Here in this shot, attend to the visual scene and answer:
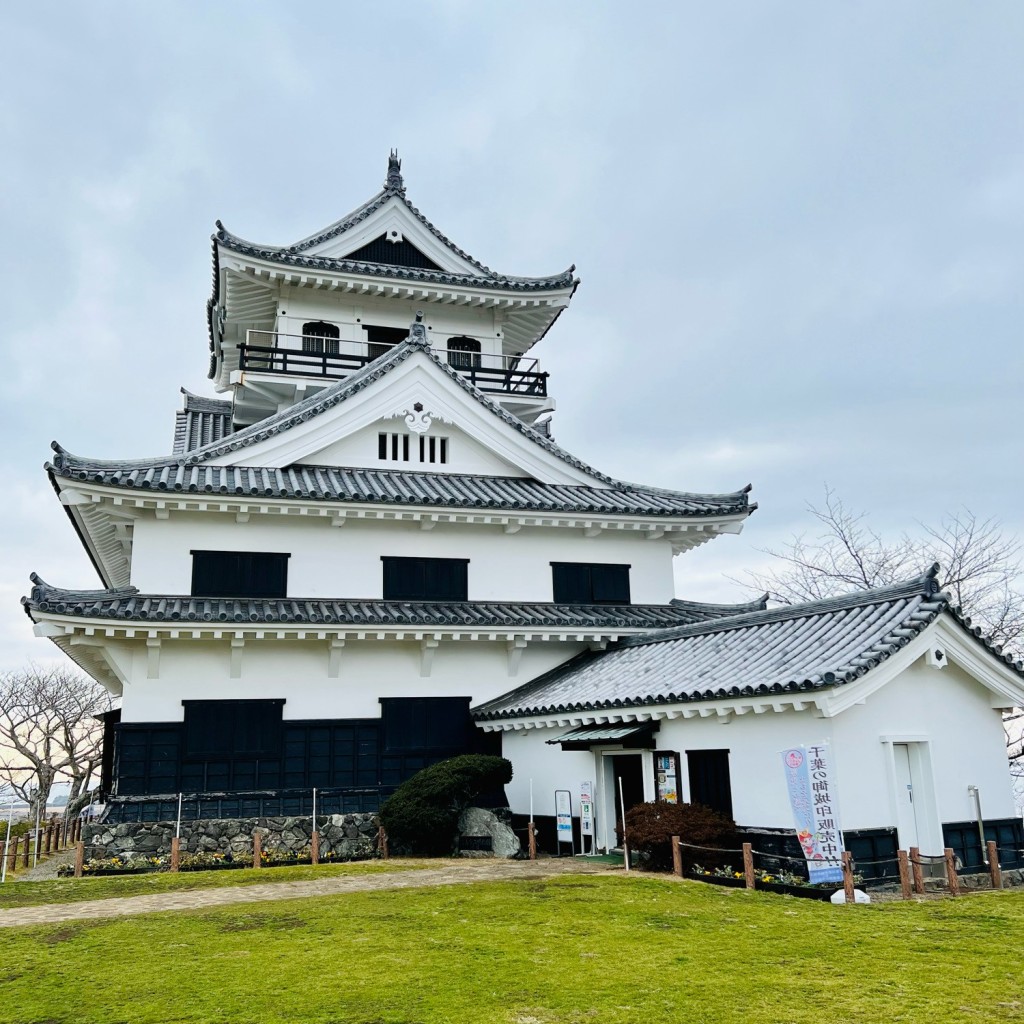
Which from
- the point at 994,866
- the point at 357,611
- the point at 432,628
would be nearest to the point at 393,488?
the point at 357,611

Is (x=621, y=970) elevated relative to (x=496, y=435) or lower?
lower

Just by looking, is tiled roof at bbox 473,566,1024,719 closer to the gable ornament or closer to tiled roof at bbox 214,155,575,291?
the gable ornament

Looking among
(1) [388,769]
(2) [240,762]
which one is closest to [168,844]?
(2) [240,762]

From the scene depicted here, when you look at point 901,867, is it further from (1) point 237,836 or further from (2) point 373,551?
(2) point 373,551

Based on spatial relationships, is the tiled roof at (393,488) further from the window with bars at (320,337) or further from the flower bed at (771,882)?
the flower bed at (771,882)

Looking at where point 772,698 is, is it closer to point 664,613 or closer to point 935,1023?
point 935,1023

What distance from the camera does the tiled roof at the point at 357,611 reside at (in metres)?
17.8

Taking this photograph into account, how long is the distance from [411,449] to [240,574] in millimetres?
5521

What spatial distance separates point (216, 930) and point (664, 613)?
1440 centimetres

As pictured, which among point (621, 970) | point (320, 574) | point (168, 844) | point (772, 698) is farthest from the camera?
point (320, 574)

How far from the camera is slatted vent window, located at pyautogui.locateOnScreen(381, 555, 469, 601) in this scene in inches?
852

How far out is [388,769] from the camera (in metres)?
20.2

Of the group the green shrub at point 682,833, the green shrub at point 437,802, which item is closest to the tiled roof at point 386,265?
the green shrub at point 437,802

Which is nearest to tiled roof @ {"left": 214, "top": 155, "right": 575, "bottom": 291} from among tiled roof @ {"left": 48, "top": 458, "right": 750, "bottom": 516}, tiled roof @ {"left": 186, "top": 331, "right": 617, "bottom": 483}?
tiled roof @ {"left": 186, "top": 331, "right": 617, "bottom": 483}
